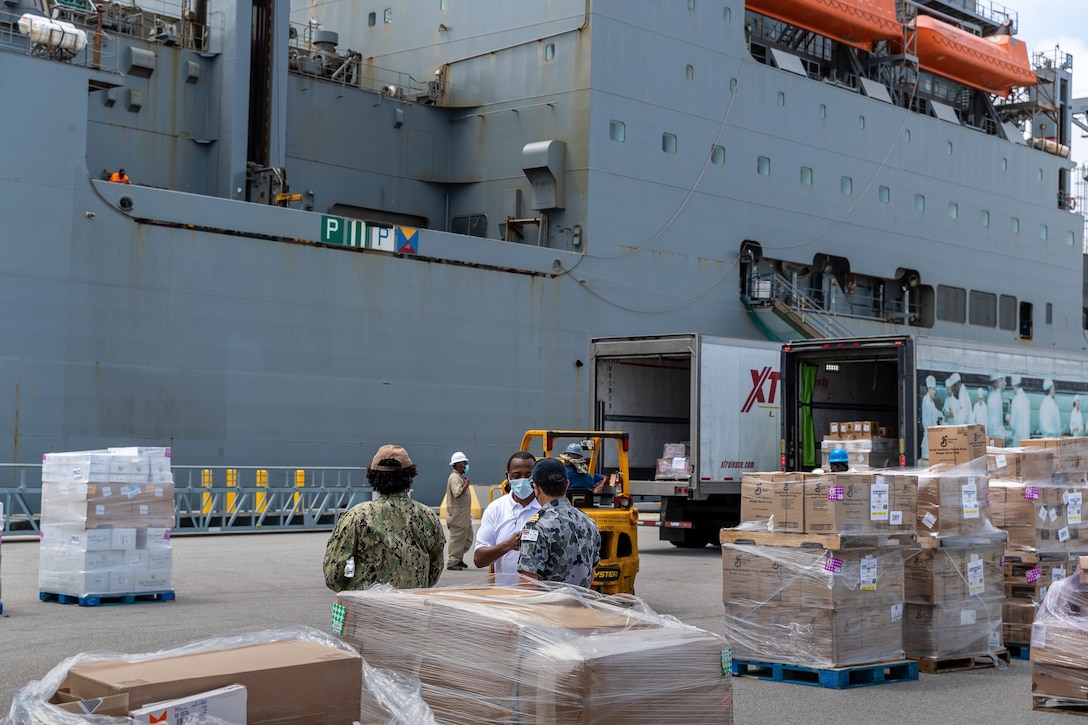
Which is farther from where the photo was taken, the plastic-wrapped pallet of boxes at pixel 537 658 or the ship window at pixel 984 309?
the ship window at pixel 984 309

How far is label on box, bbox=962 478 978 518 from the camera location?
8.57m

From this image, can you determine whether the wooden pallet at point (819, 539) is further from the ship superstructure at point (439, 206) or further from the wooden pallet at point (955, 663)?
the ship superstructure at point (439, 206)

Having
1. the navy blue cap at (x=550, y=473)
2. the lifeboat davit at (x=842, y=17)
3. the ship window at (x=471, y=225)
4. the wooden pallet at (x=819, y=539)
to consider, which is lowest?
the wooden pallet at (x=819, y=539)

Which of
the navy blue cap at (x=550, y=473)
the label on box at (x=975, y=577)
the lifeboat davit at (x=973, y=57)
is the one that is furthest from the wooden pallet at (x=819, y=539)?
the lifeboat davit at (x=973, y=57)

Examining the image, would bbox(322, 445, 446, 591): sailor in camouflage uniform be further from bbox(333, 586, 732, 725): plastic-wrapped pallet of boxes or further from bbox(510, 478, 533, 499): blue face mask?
bbox(510, 478, 533, 499): blue face mask

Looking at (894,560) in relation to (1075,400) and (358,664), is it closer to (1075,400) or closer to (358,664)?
(358,664)

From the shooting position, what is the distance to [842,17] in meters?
29.1

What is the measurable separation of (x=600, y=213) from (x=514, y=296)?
2522 millimetres

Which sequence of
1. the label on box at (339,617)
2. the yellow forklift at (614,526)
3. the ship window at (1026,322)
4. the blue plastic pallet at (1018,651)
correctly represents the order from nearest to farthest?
the label on box at (339,617), the blue plastic pallet at (1018,651), the yellow forklift at (614,526), the ship window at (1026,322)

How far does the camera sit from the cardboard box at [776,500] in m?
7.86

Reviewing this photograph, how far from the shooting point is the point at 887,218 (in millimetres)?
30062

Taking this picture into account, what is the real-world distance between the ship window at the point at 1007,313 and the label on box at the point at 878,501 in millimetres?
27782

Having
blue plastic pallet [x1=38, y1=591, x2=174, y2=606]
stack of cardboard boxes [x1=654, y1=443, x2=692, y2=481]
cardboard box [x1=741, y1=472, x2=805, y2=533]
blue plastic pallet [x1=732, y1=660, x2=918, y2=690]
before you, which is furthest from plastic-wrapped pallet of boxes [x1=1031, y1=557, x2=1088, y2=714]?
stack of cardboard boxes [x1=654, y1=443, x2=692, y2=481]

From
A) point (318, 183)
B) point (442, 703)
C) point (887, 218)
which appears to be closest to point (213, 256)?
point (318, 183)
